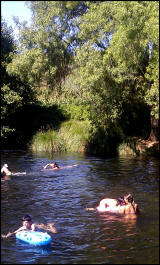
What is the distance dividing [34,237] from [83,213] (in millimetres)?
3640

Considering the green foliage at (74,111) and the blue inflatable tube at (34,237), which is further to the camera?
the green foliage at (74,111)

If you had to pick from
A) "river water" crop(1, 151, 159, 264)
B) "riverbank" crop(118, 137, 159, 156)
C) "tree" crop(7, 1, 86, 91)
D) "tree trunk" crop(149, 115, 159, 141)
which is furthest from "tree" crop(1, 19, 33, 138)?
"tree trunk" crop(149, 115, 159, 141)

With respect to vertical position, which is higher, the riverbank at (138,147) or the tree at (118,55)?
the tree at (118,55)

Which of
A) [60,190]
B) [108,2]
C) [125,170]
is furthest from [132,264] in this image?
[108,2]

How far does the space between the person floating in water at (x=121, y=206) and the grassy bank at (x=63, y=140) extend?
56.4ft

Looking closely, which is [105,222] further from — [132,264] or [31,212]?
[132,264]

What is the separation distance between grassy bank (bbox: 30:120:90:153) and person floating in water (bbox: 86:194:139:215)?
17205 millimetres

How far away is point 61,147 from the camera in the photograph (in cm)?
3338

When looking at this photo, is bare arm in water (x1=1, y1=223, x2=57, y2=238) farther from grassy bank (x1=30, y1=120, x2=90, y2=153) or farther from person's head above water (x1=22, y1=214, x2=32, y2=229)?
grassy bank (x1=30, y1=120, x2=90, y2=153)

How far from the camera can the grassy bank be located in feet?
109

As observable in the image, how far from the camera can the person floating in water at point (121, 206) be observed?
1480 centimetres

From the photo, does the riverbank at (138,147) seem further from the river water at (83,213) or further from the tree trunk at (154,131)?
the river water at (83,213)

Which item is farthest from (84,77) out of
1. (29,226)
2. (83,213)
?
(29,226)

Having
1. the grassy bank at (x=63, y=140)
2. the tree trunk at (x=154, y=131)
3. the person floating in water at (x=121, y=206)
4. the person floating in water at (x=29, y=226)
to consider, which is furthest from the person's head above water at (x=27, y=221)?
the grassy bank at (x=63, y=140)
